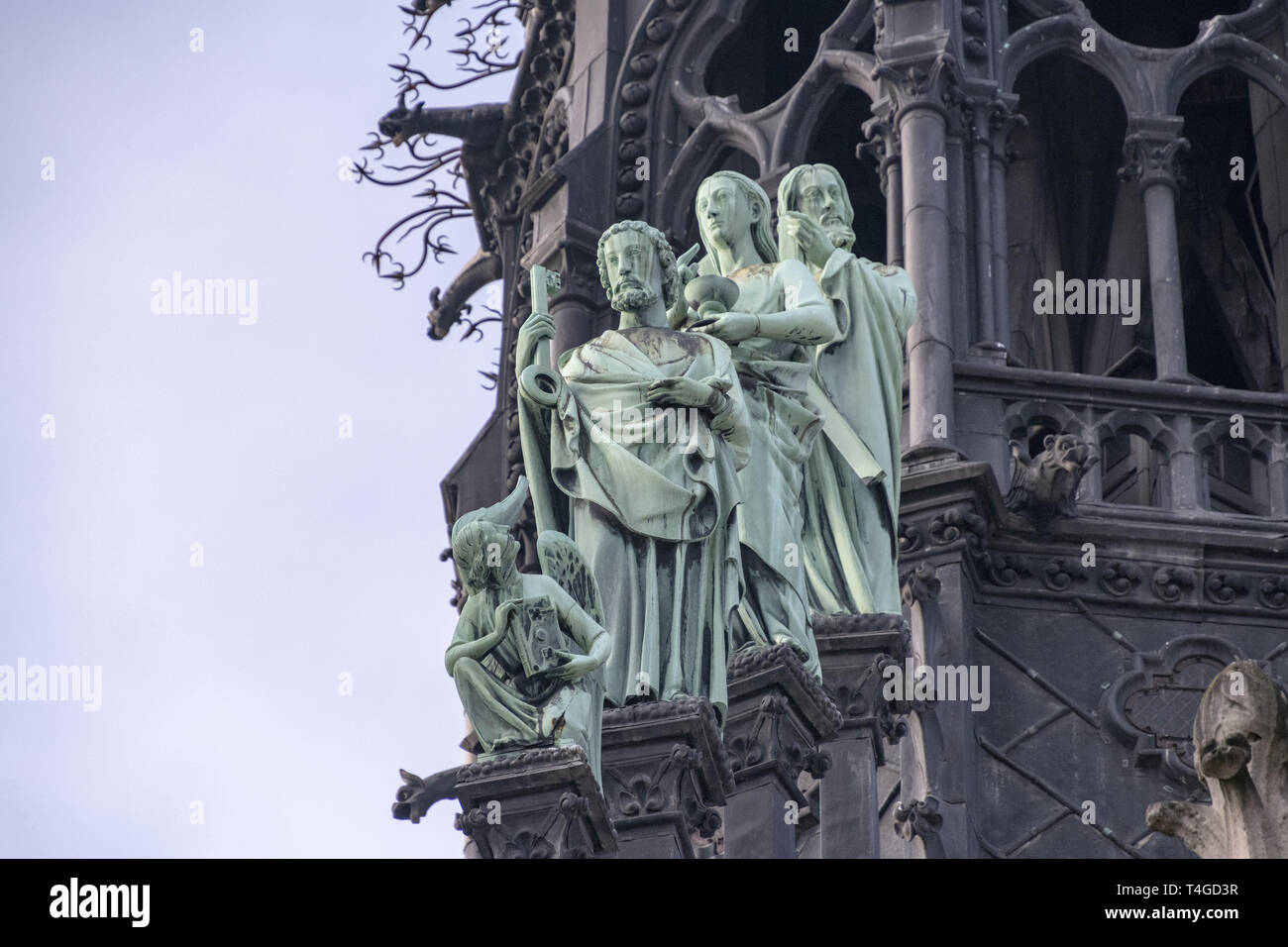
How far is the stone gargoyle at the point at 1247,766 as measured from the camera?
590 inches

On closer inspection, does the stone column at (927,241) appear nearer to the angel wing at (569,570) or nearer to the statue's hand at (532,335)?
the statue's hand at (532,335)

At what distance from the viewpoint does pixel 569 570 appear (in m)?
18.7

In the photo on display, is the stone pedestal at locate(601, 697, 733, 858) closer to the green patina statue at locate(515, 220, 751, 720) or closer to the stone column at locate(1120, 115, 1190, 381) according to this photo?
the green patina statue at locate(515, 220, 751, 720)

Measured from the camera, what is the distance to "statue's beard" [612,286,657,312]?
19922 mm

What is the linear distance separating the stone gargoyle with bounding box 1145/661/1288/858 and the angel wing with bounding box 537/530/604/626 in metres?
4.04

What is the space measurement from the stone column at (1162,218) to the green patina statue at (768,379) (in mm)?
7417

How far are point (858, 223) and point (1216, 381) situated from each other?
2.97m

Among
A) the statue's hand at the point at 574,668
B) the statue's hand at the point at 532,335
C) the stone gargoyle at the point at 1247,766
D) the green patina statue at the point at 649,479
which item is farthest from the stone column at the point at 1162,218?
the stone gargoyle at the point at 1247,766

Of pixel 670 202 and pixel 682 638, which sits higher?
pixel 670 202

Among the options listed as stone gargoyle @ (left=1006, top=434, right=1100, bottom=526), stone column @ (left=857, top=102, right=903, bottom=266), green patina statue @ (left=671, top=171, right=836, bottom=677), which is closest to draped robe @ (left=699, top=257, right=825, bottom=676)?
green patina statue @ (left=671, top=171, right=836, bottom=677)

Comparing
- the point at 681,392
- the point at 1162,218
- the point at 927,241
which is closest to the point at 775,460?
the point at 681,392
